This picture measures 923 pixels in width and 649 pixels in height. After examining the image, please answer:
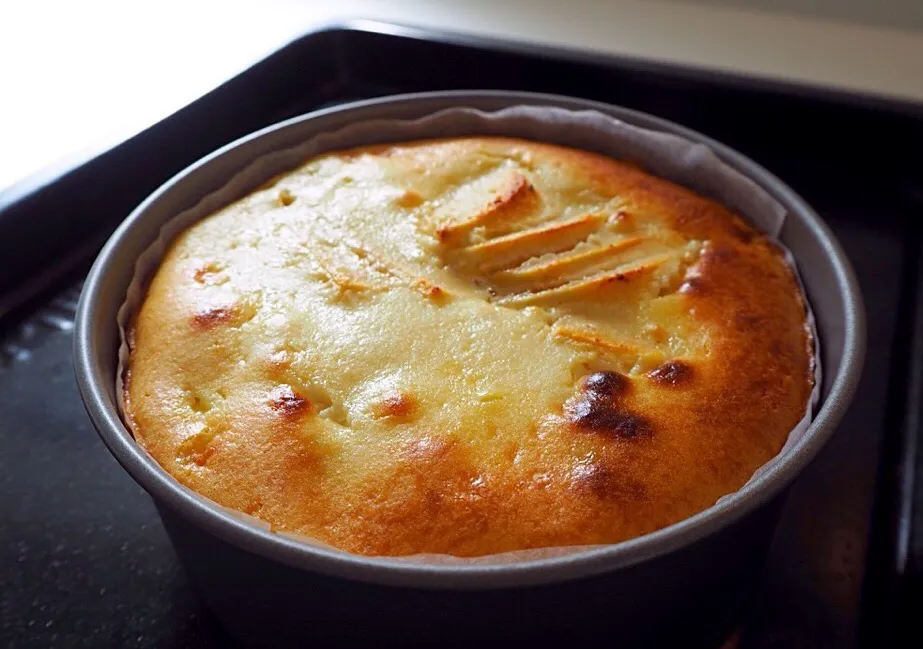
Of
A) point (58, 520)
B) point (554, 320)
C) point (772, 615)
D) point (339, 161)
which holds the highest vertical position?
point (339, 161)

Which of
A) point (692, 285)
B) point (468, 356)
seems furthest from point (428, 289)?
point (692, 285)

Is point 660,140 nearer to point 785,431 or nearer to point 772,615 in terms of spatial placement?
point 785,431

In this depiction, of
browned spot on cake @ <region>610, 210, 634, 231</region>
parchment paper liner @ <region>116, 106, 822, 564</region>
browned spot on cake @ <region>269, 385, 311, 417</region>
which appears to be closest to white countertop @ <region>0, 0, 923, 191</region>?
parchment paper liner @ <region>116, 106, 822, 564</region>

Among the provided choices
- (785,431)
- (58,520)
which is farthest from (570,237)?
(58,520)

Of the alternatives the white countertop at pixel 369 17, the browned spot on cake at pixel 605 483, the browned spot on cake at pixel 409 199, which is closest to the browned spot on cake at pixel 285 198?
the browned spot on cake at pixel 409 199

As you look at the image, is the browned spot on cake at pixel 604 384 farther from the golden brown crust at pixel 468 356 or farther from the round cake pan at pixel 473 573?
the round cake pan at pixel 473 573

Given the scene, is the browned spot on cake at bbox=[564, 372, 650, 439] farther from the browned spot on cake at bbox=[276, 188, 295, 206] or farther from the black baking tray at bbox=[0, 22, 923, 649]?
the browned spot on cake at bbox=[276, 188, 295, 206]
